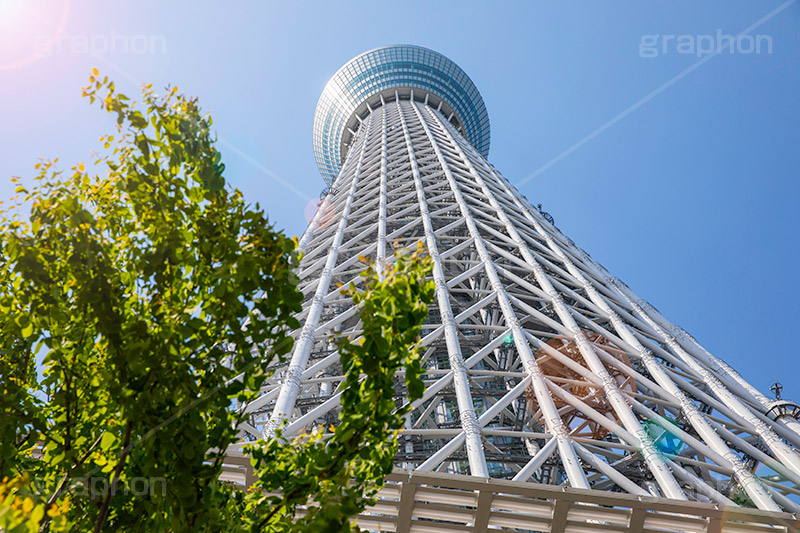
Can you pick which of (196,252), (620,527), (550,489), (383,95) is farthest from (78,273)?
(383,95)

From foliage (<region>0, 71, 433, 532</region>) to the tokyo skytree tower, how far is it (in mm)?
631

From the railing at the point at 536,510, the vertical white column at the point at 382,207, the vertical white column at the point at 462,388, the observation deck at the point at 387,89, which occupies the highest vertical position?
the observation deck at the point at 387,89

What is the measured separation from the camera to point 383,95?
6688cm

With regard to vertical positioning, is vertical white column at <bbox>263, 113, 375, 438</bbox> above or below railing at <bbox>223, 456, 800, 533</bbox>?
above

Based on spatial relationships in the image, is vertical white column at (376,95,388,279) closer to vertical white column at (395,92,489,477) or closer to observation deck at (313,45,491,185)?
vertical white column at (395,92,489,477)

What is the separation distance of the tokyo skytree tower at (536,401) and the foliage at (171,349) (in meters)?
0.63

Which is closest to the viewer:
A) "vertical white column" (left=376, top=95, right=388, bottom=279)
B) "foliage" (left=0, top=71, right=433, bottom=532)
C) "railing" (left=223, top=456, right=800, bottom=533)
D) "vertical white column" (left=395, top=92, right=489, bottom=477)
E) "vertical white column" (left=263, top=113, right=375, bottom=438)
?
"foliage" (left=0, top=71, right=433, bottom=532)

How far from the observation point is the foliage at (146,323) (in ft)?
11.1

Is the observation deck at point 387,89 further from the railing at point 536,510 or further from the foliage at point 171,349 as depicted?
the foliage at point 171,349

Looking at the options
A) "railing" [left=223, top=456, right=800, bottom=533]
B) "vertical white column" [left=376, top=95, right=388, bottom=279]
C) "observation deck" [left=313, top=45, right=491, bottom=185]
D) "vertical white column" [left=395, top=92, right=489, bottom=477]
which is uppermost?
"observation deck" [left=313, top=45, right=491, bottom=185]

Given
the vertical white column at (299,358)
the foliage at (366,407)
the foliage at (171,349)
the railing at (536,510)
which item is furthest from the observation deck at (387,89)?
the foliage at (366,407)

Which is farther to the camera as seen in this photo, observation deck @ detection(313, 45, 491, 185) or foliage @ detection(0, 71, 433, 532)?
observation deck @ detection(313, 45, 491, 185)

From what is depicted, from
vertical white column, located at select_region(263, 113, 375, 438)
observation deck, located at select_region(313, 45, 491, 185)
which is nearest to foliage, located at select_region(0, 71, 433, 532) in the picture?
vertical white column, located at select_region(263, 113, 375, 438)

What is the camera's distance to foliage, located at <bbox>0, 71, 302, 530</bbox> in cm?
339
